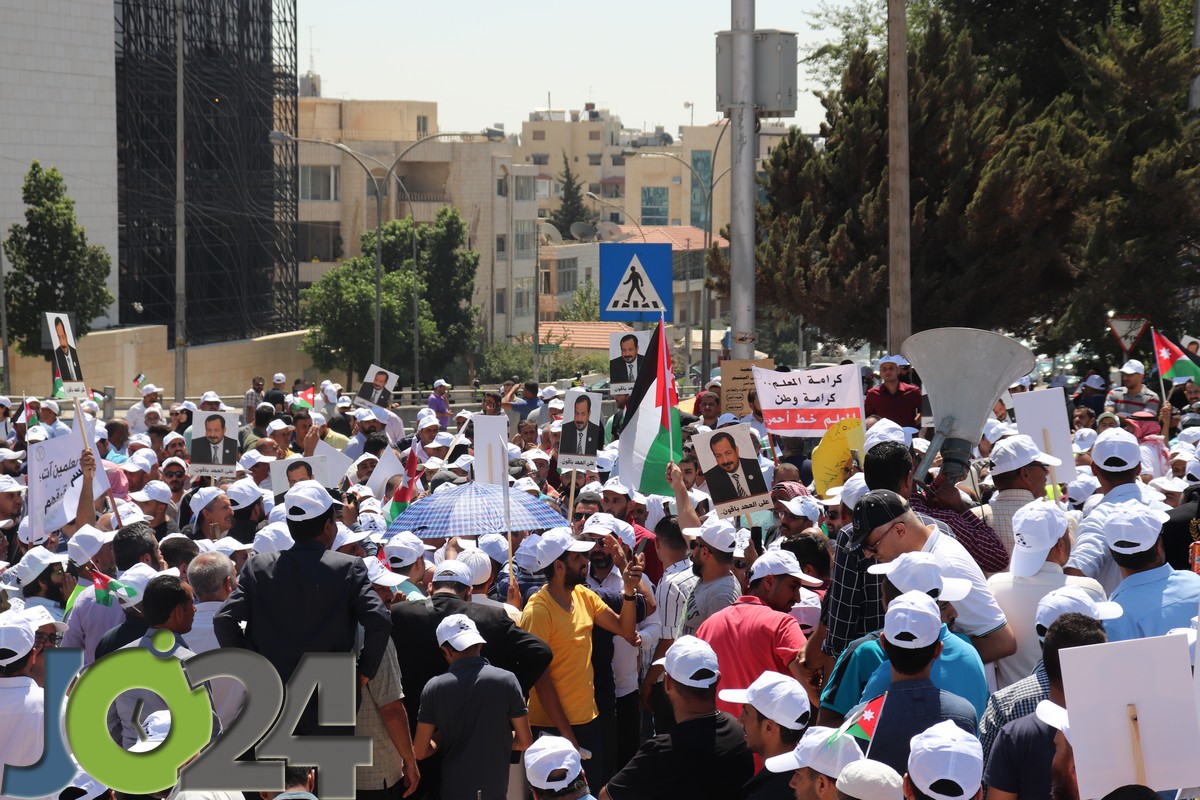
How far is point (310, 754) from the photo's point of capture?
18.7ft

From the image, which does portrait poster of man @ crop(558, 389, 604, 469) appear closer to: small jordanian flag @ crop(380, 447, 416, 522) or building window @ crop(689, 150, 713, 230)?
small jordanian flag @ crop(380, 447, 416, 522)

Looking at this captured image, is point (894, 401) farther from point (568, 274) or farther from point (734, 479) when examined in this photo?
point (568, 274)

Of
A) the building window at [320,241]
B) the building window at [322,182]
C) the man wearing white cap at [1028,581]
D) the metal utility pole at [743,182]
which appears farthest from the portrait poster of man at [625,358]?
the building window at [322,182]

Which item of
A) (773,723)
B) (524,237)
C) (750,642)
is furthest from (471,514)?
(524,237)

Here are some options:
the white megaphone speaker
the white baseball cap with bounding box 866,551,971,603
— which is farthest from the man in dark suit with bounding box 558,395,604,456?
the white baseball cap with bounding box 866,551,971,603

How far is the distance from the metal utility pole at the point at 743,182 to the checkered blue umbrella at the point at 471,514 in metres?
6.14

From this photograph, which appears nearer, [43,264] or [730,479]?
[730,479]

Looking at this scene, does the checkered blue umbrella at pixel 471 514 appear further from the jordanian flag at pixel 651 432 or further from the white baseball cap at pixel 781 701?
the white baseball cap at pixel 781 701

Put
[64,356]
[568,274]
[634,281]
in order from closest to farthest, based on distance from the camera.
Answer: [634,281] → [64,356] → [568,274]

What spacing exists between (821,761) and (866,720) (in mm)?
496

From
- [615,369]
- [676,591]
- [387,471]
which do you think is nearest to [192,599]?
[676,591]

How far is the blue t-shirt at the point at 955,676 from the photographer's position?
5004 mm

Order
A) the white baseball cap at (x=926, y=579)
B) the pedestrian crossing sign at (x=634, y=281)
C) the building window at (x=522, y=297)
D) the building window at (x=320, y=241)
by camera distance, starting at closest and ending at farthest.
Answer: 1. the white baseball cap at (x=926, y=579)
2. the pedestrian crossing sign at (x=634, y=281)
3. the building window at (x=320, y=241)
4. the building window at (x=522, y=297)

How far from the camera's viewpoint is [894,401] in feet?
43.4
